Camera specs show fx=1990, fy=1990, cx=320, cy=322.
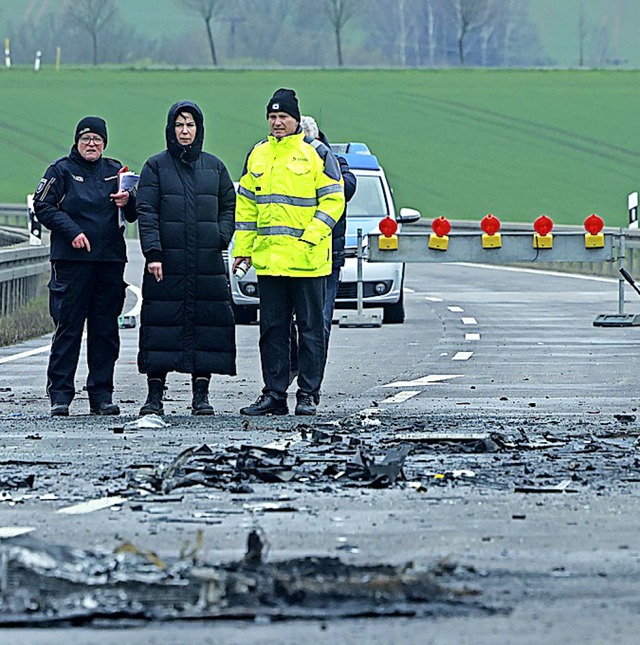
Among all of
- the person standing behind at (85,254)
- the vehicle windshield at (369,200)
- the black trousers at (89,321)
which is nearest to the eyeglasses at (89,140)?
the person standing behind at (85,254)

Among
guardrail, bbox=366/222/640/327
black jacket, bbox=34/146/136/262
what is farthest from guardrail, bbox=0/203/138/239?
black jacket, bbox=34/146/136/262

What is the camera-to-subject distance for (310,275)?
11.8 meters

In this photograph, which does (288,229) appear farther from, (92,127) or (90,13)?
(90,13)

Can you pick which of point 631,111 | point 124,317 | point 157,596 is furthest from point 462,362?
point 631,111

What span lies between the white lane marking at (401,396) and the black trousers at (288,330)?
73 cm

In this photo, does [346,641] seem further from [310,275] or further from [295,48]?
[295,48]

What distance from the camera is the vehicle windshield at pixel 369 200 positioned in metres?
23.1

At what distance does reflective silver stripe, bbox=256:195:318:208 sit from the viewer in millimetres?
11602

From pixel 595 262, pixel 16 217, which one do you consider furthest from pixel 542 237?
pixel 16 217

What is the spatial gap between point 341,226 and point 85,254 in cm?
201

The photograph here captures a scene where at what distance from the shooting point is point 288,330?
1200cm

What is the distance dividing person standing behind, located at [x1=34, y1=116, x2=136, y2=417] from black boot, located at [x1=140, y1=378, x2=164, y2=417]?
0.30 m

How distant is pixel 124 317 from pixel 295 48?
151801 mm

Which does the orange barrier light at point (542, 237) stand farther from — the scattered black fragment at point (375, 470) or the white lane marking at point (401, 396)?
the scattered black fragment at point (375, 470)
